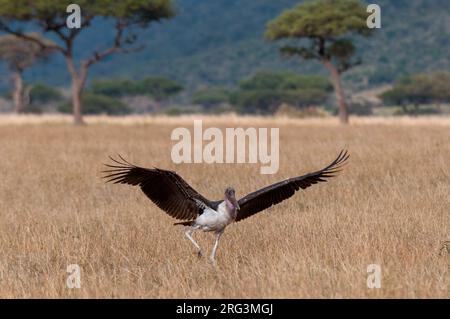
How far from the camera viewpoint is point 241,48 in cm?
12156

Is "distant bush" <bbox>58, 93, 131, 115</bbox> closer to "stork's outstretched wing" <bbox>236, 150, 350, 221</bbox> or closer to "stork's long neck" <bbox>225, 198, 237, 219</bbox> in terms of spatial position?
"stork's outstretched wing" <bbox>236, 150, 350, 221</bbox>

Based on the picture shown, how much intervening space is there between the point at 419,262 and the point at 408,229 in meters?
1.61

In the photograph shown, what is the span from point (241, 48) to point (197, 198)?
116 m

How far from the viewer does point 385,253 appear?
7.60 m

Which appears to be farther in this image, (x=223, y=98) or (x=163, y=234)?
(x=223, y=98)

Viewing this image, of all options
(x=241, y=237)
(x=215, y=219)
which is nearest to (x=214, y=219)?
(x=215, y=219)

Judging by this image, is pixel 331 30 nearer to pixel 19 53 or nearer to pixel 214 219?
pixel 19 53

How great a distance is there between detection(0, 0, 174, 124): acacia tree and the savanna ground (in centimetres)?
2176

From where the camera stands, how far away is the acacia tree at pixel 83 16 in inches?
1475

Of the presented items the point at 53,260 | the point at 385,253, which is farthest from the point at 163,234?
the point at 385,253

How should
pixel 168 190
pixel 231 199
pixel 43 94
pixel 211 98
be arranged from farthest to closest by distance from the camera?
pixel 211 98
pixel 43 94
pixel 168 190
pixel 231 199
